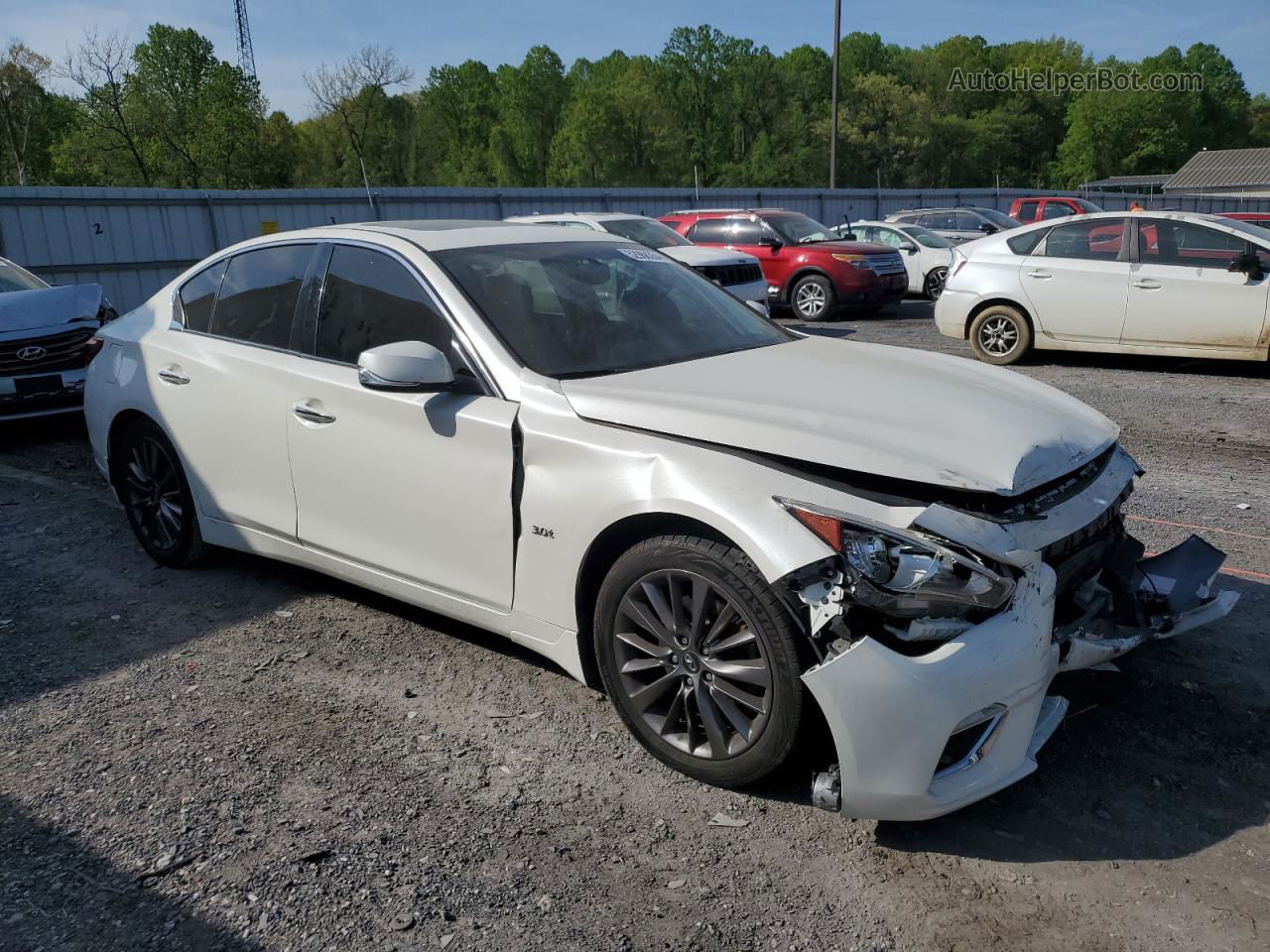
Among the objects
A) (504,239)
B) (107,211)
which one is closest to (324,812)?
(504,239)

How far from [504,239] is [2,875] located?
2831mm

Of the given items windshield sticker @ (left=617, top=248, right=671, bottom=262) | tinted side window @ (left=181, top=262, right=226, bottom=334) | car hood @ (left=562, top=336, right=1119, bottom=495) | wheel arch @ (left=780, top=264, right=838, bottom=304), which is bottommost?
wheel arch @ (left=780, top=264, right=838, bottom=304)

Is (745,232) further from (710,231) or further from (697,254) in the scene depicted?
(697,254)

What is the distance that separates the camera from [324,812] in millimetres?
3145

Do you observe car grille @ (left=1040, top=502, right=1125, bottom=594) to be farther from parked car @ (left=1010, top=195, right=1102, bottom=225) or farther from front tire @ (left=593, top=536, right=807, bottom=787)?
parked car @ (left=1010, top=195, right=1102, bottom=225)

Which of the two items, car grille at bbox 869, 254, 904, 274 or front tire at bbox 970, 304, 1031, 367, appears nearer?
front tire at bbox 970, 304, 1031, 367

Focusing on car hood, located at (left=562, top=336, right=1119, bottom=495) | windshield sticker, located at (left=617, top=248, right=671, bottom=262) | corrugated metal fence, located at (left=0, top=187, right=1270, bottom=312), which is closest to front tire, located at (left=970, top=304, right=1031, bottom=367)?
windshield sticker, located at (left=617, top=248, right=671, bottom=262)

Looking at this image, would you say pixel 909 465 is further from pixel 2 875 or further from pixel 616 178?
pixel 616 178

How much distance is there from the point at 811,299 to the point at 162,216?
11539 millimetres

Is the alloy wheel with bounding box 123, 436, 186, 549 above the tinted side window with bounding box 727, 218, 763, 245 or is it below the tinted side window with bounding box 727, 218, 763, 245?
below

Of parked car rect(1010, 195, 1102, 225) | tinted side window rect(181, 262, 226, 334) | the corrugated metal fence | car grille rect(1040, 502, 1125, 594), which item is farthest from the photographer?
parked car rect(1010, 195, 1102, 225)

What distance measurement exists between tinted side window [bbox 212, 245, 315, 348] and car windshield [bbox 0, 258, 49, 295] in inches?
217

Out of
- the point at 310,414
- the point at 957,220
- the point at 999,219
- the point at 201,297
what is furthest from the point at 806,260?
the point at 310,414

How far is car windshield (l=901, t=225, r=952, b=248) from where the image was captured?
1945 centimetres
